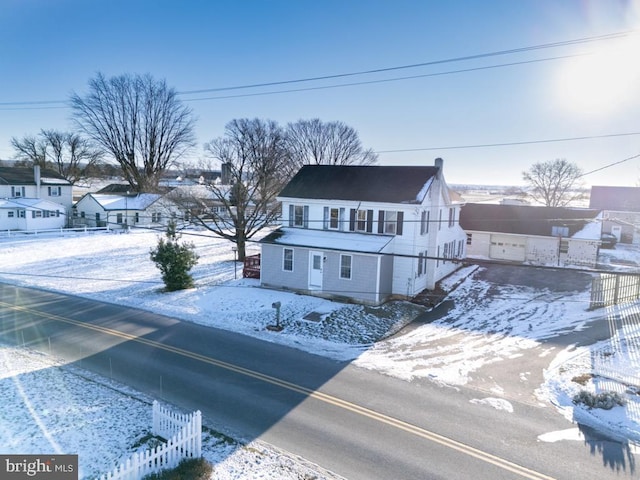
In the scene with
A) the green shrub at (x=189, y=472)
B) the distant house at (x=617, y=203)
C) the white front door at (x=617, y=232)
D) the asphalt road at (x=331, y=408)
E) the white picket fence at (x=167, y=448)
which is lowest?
the asphalt road at (x=331, y=408)

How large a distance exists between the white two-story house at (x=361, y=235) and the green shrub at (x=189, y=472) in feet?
44.9

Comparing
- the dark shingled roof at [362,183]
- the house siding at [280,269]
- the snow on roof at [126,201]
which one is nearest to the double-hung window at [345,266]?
the house siding at [280,269]

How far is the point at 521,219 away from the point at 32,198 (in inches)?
2056

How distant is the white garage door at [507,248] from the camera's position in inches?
1353

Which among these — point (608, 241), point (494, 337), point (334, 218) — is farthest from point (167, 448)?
point (608, 241)

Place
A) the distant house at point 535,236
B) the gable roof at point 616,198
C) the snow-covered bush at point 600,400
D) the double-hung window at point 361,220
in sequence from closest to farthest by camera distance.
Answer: the snow-covered bush at point 600,400
the double-hung window at point 361,220
the distant house at point 535,236
the gable roof at point 616,198

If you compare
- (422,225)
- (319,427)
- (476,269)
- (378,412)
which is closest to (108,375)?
(319,427)

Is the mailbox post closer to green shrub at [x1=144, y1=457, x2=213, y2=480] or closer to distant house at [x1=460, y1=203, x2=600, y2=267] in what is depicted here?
green shrub at [x1=144, y1=457, x2=213, y2=480]

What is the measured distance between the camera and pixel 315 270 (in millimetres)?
22844

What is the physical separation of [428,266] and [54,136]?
78.1m

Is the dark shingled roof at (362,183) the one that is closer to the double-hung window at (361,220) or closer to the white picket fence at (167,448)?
the double-hung window at (361,220)

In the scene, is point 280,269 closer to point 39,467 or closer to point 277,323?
point 277,323

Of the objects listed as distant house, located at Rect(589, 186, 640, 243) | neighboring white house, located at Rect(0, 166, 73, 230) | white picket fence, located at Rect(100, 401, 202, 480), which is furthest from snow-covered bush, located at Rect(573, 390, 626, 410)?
neighboring white house, located at Rect(0, 166, 73, 230)

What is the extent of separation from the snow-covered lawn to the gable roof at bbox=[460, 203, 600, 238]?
225 inches
